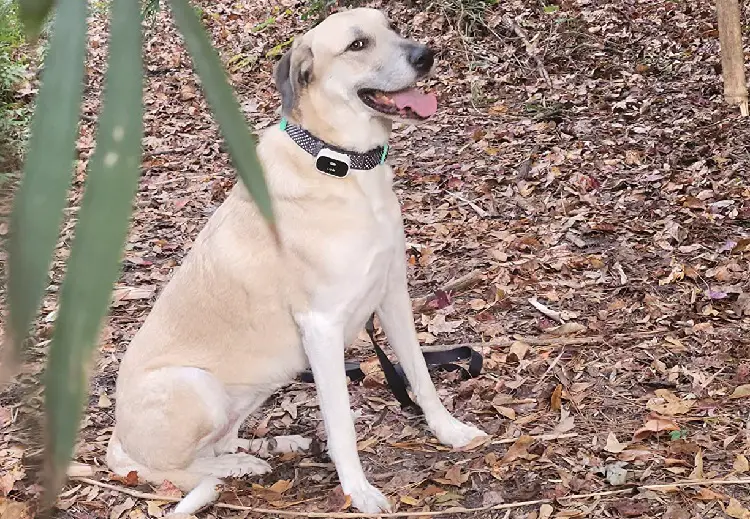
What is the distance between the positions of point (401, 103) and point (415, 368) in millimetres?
1036

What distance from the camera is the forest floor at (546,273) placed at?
115 inches

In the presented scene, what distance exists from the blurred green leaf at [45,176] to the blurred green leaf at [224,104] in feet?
0.24

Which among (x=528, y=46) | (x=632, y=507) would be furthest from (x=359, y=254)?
(x=528, y=46)

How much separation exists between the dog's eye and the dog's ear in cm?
15

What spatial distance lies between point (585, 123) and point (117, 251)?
6715 mm

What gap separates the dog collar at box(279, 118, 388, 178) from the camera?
2816 mm

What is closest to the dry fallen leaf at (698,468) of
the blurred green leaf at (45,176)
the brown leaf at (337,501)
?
the brown leaf at (337,501)

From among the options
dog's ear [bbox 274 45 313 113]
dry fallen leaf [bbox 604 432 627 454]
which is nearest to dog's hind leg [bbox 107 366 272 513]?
dog's ear [bbox 274 45 313 113]

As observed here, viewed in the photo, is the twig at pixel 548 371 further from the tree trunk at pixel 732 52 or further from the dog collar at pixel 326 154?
the tree trunk at pixel 732 52

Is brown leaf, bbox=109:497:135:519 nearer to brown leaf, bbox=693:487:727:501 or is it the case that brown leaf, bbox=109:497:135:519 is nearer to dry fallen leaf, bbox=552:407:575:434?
dry fallen leaf, bbox=552:407:575:434

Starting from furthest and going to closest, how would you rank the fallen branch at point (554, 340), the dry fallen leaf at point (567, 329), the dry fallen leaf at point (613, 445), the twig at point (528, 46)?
the twig at point (528, 46), the dry fallen leaf at point (567, 329), the fallen branch at point (554, 340), the dry fallen leaf at point (613, 445)

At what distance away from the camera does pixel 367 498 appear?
9.37 ft

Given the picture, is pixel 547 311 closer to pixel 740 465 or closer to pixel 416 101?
pixel 740 465

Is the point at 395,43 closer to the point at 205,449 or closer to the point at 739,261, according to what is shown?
the point at 205,449
